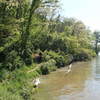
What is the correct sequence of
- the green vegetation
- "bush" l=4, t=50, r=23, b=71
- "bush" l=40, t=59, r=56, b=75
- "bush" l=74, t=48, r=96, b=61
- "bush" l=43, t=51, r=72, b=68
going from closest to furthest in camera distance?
the green vegetation → "bush" l=4, t=50, r=23, b=71 → "bush" l=40, t=59, r=56, b=75 → "bush" l=43, t=51, r=72, b=68 → "bush" l=74, t=48, r=96, b=61

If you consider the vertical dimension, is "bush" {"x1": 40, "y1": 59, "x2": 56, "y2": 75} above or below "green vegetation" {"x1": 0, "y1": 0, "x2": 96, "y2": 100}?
below

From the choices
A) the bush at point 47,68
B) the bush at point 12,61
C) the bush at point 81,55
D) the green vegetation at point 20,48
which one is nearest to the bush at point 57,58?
the green vegetation at point 20,48

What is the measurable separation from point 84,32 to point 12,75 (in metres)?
36.1

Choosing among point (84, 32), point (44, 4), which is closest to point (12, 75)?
point (44, 4)

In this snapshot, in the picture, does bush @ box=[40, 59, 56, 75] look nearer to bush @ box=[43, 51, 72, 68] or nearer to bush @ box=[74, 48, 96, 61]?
bush @ box=[43, 51, 72, 68]

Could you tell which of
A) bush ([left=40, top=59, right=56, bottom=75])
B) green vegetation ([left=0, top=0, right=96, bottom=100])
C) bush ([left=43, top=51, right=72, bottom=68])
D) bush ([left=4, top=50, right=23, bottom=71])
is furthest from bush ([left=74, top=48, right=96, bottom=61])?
bush ([left=4, top=50, right=23, bottom=71])

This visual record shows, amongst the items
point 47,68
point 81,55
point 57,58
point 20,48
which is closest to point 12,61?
point 20,48

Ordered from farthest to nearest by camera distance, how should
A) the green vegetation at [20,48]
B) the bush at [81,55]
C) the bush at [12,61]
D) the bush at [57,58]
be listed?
1. the bush at [81,55]
2. the bush at [57,58]
3. the bush at [12,61]
4. the green vegetation at [20,48]

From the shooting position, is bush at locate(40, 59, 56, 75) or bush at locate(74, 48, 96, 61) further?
bush at locate(74, 48, 96, 61)

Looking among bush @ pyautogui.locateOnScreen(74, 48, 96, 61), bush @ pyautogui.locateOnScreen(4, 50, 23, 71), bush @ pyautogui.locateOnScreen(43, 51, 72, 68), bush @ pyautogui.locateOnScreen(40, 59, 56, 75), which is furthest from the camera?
bush @ pyautogui.locateOnScreen(74, 48, 96, 61)

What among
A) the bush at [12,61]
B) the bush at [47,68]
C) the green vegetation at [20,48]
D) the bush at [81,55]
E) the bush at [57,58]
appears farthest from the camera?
the bush at [81,55]

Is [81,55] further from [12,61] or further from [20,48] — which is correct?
[12,61]

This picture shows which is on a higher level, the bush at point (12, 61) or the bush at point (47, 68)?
the bush at point (12, 61)

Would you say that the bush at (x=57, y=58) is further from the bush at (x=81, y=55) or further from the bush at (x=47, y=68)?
the bush at (x=81, y=55)
